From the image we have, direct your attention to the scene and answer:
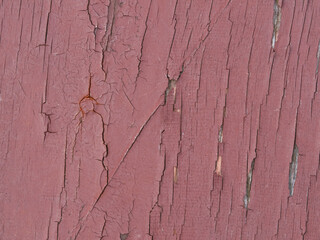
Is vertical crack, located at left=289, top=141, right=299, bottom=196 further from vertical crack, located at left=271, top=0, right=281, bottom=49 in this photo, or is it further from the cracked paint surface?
vertical crack, located at left=271, top=0, right=281, bottom=49

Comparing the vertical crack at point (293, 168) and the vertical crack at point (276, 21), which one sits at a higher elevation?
the vertical crack at point (276, 21)

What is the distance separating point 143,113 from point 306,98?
21.0 inches

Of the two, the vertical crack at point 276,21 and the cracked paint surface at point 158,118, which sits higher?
the vertical crack at point 276,21

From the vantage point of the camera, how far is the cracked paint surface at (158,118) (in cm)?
133

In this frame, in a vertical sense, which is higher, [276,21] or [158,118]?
[276,21]

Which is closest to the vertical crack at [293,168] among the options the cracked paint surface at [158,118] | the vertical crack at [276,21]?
the cracked paint surface at [158,118]

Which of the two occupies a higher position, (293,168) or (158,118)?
(158,118)

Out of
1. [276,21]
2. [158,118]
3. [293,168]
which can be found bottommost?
[293,168]

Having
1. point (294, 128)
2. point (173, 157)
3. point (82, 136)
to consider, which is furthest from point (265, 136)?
point (82, 136)

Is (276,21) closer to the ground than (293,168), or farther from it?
farther from it

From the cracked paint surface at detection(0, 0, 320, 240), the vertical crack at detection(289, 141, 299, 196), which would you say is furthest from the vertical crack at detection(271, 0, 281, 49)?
the vertical crack at detection(289, 141, 299, 196)

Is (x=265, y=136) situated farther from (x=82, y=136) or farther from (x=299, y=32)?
(x=82, y=136)

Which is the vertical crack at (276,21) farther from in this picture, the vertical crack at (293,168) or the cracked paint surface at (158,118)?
the vertical crack at (293,168)

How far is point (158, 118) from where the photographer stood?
1.34m
